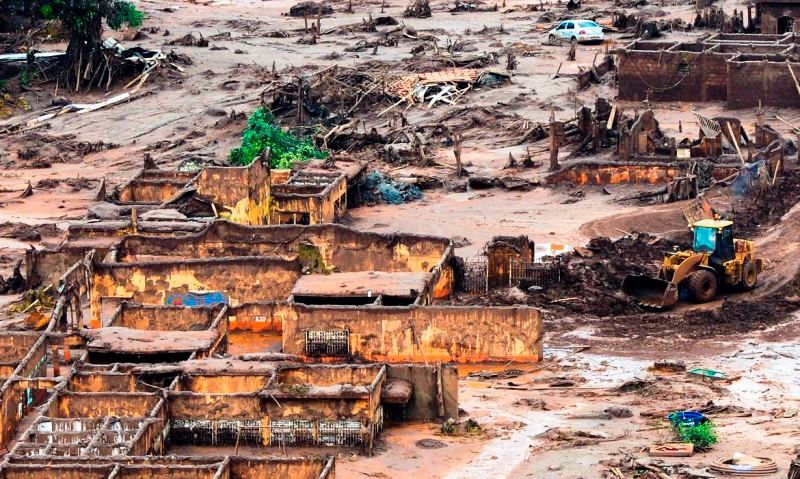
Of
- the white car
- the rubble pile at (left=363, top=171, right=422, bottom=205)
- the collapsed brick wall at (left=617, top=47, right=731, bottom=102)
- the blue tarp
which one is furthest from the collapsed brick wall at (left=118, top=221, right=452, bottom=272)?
the white car

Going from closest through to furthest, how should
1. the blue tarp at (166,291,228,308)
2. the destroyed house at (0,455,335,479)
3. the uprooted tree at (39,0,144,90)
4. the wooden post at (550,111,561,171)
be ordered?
1. the destroyed house at (0,455,335,479)
2. the blue tarp at (166,291,228,308)
3. the wooden post at (550,111,561,171)
4. the uprooted tree at (39,0,144,90)

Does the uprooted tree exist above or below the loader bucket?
above

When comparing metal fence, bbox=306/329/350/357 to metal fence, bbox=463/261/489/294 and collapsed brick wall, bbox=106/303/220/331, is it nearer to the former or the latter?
collapsed brick wall, bbox=106/303/220/331

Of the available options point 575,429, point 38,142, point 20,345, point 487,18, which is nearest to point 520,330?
point 575,429

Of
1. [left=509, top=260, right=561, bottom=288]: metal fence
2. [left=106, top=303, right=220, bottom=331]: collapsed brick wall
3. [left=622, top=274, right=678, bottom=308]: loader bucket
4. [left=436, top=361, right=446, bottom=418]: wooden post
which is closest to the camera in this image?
[left=436, top=361, right=446, bottom=418]: wooden post

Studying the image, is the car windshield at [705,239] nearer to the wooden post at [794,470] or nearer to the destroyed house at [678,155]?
the destroyed house at [678,155]

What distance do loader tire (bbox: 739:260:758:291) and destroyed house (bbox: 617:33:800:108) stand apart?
1455cm

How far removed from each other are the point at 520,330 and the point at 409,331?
1.89 m

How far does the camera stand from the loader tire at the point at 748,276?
36.1 metres

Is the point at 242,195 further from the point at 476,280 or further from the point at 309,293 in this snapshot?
the point at 309,293

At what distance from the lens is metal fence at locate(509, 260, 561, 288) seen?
37344mm

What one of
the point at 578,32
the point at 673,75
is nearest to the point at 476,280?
the point at 673,75

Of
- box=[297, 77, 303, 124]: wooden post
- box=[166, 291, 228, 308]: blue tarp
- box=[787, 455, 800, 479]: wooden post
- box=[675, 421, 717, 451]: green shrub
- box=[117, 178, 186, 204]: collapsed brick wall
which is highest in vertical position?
box=[297, 77, 303, 124]: wooden post

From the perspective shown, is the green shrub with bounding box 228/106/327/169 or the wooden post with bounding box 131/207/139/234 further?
the green shrub with bounding box 228/106/327/169
